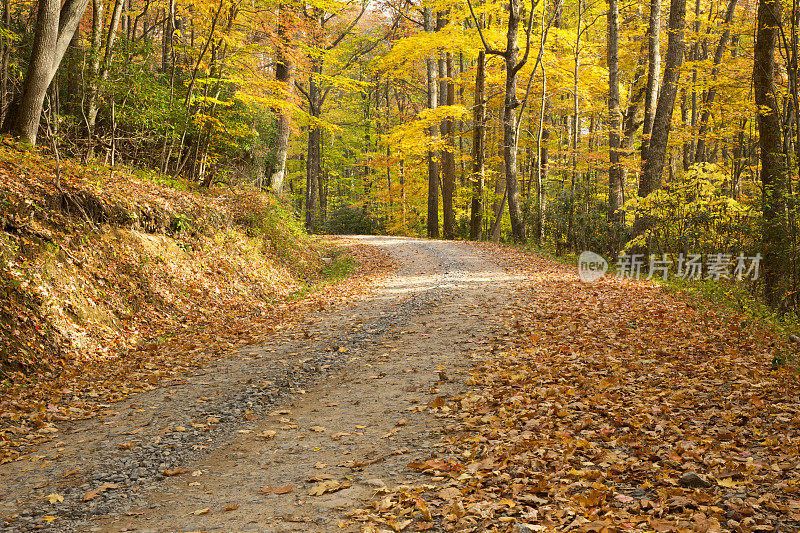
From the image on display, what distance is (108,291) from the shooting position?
8.24 metres

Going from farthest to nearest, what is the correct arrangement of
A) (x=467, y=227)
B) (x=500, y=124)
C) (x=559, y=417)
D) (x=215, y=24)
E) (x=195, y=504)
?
(x=467, y=227) → (x=500, y=124) → (x=215, y=24) → (x=559, y=417) → (x=195, y=504)

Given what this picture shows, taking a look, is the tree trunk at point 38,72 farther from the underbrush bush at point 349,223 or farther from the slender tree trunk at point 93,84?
the underbrush bush at point 349,223

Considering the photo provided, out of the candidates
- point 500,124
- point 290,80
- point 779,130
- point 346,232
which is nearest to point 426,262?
point 290,80

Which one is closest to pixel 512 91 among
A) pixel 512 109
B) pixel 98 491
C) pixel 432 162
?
pixel 512 109

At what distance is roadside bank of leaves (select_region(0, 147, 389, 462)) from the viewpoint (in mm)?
6219

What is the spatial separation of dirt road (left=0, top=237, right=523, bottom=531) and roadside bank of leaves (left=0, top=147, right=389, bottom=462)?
637 mm

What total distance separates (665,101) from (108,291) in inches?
512

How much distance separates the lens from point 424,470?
415 cm

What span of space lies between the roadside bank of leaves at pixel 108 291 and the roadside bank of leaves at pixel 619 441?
3.96 metres

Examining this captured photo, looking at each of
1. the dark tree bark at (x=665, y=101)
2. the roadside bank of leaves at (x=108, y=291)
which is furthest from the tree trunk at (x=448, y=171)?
the roadside bank of leaves at (x=108, y=291)

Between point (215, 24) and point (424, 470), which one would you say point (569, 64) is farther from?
point (424, 470)

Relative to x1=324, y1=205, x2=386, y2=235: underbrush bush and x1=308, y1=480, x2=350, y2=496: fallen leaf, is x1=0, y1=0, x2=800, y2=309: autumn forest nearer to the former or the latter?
x1=324, y1=205, x2=386, y2=235: underbrush bush

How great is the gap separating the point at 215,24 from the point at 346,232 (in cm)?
2202

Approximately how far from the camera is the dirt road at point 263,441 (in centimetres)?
378
